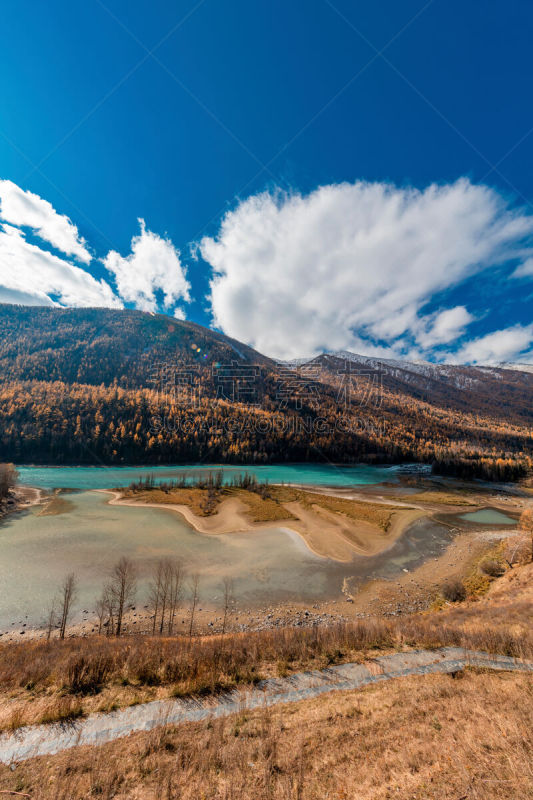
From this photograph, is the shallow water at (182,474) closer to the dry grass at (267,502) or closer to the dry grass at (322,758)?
the dry grass at (267,502)

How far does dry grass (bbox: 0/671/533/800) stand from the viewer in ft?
14.8

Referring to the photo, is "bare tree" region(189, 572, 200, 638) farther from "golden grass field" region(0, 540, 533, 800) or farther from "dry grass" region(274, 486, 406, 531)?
"dry grass" region(274, 486, 406, 531)

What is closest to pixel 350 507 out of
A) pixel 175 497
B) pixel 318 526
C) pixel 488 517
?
pixel 318 526

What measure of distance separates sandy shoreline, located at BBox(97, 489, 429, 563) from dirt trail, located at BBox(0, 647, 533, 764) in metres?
21.3

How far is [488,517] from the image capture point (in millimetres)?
50250

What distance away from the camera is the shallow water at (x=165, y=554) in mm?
22375

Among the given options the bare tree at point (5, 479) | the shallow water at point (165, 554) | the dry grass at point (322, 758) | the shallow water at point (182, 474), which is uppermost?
the dry grass at point (322, 758)

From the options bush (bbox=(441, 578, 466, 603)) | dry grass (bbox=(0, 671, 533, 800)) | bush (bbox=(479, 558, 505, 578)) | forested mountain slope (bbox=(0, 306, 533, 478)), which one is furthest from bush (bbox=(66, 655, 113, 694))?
forested mountain slope (bbox=(0, 306, 533, 478))

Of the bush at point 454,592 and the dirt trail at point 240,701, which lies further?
the bush at point 454,592

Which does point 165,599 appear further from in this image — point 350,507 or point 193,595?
point 350,507

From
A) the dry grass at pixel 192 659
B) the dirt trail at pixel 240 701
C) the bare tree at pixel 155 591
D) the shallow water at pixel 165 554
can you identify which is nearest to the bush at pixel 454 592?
the shallow water at pixel 165 554

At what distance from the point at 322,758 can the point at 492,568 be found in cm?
3101

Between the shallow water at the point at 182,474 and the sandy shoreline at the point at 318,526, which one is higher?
the shallow water at the point at 182,474

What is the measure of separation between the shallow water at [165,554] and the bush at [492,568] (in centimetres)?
598
